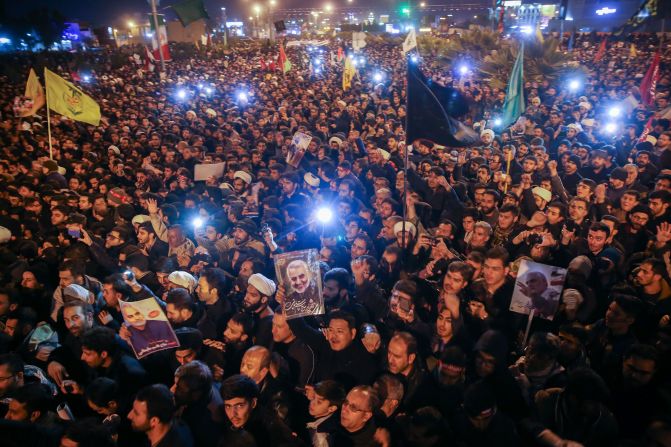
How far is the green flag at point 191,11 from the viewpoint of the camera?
58.9ft

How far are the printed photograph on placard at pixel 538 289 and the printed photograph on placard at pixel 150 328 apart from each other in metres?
2.95

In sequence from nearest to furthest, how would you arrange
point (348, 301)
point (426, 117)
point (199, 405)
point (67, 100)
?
point (199, 405), point (348, 301), point (426, 117), point (67, 100)

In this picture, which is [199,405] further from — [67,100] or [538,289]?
[67,100]

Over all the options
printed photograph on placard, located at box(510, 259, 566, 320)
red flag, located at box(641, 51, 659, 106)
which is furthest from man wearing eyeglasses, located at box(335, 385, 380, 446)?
red flag, located at box(641, 51, 659, 106)

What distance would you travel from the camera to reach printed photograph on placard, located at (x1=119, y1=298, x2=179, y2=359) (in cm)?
365

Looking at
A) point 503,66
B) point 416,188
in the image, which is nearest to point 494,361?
point 416,188

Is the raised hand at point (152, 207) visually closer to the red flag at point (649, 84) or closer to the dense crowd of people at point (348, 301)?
the dense crowd of people at point (348, 301)

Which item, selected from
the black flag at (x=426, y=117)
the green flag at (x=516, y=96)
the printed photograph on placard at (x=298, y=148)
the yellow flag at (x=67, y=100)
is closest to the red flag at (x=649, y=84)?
the green flag at (x=516, y=96)

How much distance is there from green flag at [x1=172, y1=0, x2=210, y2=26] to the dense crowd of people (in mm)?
10183

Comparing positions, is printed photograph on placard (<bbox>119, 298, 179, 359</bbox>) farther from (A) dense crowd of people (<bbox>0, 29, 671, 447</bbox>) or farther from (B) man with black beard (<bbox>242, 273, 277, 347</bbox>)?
(B) man with black beard (<bbox>242, 273, 277, 347</bbox>)

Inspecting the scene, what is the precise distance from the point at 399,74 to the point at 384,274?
23.4m

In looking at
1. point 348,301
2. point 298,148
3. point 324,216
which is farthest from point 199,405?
point 298,148

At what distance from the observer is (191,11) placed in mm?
18078

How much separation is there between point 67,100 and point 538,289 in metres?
9.83
